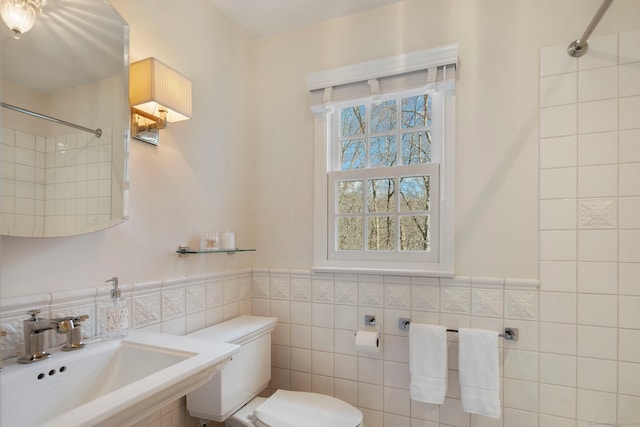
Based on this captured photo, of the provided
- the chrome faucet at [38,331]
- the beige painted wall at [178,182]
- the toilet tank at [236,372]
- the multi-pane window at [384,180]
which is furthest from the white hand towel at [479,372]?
the chrome faucet at [38,331]

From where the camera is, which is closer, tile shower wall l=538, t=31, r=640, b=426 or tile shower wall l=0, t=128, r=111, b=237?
tile shower wall l=0, t=128, r=111, b=237

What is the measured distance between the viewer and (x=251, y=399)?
5.56 ft

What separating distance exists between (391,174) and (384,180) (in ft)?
0.18

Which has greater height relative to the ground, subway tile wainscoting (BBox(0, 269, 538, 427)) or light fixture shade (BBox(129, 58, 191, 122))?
light fixture shade (BBox(129, 58, 191, 122))

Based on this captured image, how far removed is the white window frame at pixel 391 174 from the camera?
172cm

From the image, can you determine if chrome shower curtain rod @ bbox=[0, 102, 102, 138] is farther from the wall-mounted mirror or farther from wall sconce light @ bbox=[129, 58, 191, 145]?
wall sconce light @ bbox=[129, 58, 191, 145]

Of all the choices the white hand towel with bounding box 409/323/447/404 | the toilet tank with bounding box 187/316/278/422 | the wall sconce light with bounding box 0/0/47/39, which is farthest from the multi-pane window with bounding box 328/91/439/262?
the wall sconce light with bounding box 0/0/47/39

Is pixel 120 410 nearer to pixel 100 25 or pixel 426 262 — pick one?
pixel 100 25

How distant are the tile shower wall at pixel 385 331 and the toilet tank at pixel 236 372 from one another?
0.22m

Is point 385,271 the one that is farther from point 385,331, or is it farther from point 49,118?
point 49,118

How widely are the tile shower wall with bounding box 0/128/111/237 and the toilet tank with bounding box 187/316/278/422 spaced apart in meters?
0.76

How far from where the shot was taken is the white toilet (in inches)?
57.6

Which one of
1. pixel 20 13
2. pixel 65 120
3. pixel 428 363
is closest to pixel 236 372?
pixel 428 363

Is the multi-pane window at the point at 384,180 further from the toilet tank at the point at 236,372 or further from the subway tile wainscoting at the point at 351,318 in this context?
the toilet tank at the point at 236,372
